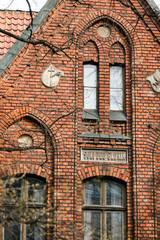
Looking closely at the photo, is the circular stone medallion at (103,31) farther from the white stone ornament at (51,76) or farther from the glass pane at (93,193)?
the glass pane at (93,193)

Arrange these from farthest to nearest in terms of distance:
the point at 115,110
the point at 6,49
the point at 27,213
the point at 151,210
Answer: the point at 6,49 < the point at 115,110 < the point at 151,210 < the point at 27,213

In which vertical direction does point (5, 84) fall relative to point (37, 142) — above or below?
above

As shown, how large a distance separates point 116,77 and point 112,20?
1.47 m

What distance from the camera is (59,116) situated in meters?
14.0

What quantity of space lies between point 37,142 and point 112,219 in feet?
8.42

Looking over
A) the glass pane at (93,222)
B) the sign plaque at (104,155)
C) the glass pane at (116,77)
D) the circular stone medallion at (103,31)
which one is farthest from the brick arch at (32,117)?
the circular stone medallion at (103,31)

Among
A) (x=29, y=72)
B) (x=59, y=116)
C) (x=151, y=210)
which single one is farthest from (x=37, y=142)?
(x=151, y=210)

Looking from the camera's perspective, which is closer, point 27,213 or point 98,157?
point 27,213

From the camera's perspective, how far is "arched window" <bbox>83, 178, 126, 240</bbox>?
1363 centimetres

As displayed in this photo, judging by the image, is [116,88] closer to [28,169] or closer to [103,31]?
[103,31]

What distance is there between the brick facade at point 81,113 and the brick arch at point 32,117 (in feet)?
0.08

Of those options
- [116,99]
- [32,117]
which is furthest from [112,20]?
[32,117]

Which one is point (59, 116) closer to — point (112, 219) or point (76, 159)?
point (76, 159)

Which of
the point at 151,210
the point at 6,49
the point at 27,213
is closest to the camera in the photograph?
the point at 27,213
